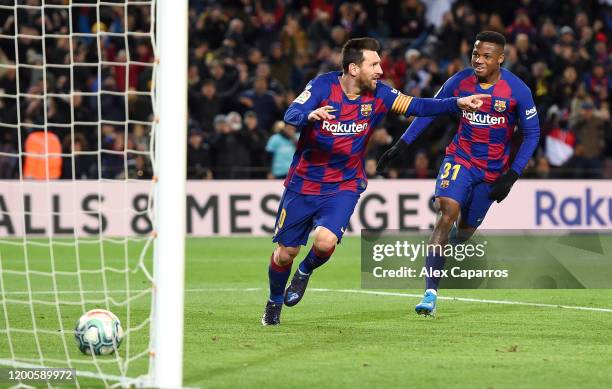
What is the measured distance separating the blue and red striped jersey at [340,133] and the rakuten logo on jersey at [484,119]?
1.02m

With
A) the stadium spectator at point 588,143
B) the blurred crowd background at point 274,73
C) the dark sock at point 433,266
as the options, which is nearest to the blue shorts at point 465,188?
the dark sock at point 433,266

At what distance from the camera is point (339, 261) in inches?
574

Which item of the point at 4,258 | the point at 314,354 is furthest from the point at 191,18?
the point at 314,354

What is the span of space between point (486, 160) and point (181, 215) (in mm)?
4615

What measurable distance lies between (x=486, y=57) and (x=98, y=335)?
4248 mm

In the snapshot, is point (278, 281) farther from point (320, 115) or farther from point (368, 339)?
point (320, 115)

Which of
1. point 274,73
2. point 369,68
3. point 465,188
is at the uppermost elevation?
point 369,68

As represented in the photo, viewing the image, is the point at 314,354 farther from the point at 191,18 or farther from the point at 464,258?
the point at 191,18

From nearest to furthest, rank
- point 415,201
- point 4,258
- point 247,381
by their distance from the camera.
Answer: point 247,381 → point 4,258 → point 415,201

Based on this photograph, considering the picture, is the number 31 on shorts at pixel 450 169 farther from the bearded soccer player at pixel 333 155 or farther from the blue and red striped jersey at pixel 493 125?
the bearded soccer player at pixel 333 155

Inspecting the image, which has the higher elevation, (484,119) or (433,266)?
(484,119)

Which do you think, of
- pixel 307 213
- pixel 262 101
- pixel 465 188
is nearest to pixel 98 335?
pixel 307 213

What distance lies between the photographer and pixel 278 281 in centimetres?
886

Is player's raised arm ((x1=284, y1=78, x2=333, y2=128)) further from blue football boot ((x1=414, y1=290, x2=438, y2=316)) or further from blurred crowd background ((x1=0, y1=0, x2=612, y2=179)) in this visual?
blurred crowd background ((x1=0, y1=0, x2=612, y2=179))
